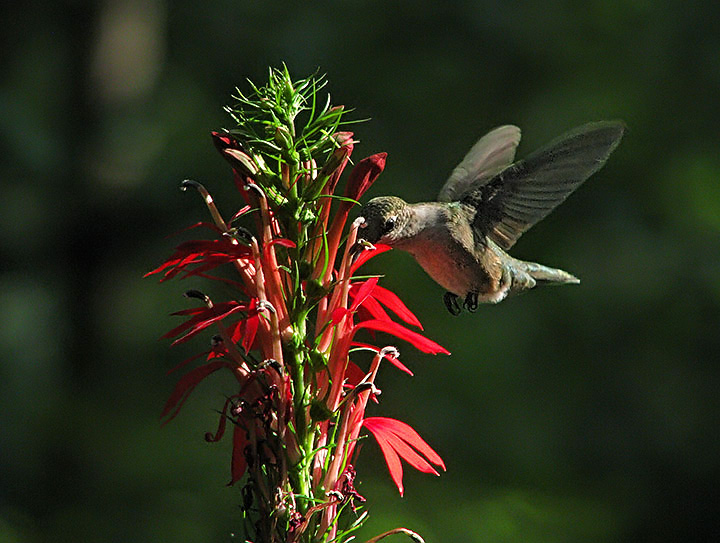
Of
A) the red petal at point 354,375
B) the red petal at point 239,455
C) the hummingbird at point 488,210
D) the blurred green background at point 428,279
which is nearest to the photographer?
the red petal at point 239,455

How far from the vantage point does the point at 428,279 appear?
4547 millimetres

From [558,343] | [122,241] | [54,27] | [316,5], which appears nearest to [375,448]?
[558,343]

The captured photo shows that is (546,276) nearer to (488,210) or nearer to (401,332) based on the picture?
(488,210)

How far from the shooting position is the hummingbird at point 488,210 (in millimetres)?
1752

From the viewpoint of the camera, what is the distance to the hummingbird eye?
5.29 feet

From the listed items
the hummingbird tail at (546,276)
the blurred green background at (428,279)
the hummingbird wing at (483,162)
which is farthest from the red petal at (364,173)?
the blurred green background at (428,279)

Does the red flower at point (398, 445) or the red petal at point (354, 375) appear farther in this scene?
the red petal at point (354, 375)

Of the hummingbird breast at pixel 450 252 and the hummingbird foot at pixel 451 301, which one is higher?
the hummingbird breast at pixel 450 252

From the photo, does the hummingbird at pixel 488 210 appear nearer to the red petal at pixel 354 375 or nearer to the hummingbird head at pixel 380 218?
the hummingbird head at pixel 380 218

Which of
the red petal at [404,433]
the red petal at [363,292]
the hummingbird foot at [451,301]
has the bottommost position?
the hummingbird foot at [451,301]

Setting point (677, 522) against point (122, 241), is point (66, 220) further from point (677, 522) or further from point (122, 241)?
point (677, 522)

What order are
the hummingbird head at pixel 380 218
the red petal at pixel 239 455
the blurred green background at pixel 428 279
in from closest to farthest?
the red petal at pixel 239 455, the hummingbird head at pixel 380 218, the blurred green background at pixel 428 279

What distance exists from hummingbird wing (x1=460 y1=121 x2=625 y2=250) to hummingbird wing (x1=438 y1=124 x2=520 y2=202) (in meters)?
0.05

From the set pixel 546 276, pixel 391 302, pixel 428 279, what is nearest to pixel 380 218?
pixel 391 302
